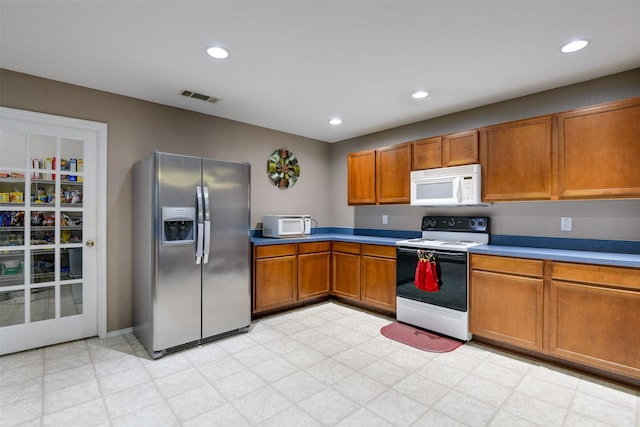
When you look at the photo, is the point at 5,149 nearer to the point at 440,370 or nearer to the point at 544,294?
the point at 440,370

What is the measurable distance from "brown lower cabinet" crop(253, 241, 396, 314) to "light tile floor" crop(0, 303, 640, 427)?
0.74 m

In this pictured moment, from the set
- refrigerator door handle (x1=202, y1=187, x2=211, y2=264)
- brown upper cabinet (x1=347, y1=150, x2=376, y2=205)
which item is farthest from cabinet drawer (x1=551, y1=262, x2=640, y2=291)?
refrigerator door handle (x1=202, y1=187, x2=211, y2=264)

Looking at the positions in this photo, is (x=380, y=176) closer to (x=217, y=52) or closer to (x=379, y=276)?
(x=379, y=276)

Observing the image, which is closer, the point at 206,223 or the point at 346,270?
the point at 206,223

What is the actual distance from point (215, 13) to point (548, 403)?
10.7 feet

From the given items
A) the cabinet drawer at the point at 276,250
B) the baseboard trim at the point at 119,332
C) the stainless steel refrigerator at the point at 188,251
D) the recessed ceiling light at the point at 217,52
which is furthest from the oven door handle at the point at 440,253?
the baseboard trim at the point at 119,332

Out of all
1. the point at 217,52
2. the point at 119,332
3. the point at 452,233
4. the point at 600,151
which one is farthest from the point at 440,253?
the point at 119,332

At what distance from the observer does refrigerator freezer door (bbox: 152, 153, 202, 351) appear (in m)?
2.71

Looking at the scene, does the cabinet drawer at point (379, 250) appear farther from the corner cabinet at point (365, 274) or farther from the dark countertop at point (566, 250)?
the dark countertop at point (566, 250)

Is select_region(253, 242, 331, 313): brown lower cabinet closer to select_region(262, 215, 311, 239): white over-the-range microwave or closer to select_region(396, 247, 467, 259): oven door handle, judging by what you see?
select_region(262, 215, 311, 239): white over-the-range microwave

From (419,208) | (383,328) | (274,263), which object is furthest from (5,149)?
(419,208)

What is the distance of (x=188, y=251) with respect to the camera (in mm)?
2871

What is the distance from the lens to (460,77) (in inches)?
107

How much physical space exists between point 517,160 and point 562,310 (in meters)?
1.33
